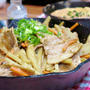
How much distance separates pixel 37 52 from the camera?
1185 millimetres

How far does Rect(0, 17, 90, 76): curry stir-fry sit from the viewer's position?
39.6 inches

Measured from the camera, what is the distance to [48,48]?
1144 mm

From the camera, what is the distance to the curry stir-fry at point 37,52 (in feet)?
3.30

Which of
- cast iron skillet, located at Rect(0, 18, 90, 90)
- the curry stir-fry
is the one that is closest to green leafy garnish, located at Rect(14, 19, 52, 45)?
the curry stir-fry

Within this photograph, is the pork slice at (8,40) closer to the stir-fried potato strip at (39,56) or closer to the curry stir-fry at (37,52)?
the curry stir-fry at (37,52)

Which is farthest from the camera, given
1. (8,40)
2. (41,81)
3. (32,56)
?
(8,40)

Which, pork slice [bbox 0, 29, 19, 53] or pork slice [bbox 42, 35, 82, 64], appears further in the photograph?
pork slice [bbox 0, 29, 19, 53]

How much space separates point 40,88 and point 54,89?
9 cm

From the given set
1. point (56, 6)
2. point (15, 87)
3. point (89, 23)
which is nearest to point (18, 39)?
point (15, 87)

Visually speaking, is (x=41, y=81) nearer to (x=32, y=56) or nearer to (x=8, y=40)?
(x=32, y=56)

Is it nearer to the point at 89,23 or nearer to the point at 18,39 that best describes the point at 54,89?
the point at 18,39

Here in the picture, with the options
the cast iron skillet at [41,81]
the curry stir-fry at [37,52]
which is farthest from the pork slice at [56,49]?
the cast iron skillet at [41,81]

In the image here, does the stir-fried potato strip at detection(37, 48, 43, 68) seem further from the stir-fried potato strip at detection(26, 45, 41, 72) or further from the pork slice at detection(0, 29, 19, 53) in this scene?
the pork slice at detection(0, 29, 19, 53)

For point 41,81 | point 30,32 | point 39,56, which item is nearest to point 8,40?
point 30,32
